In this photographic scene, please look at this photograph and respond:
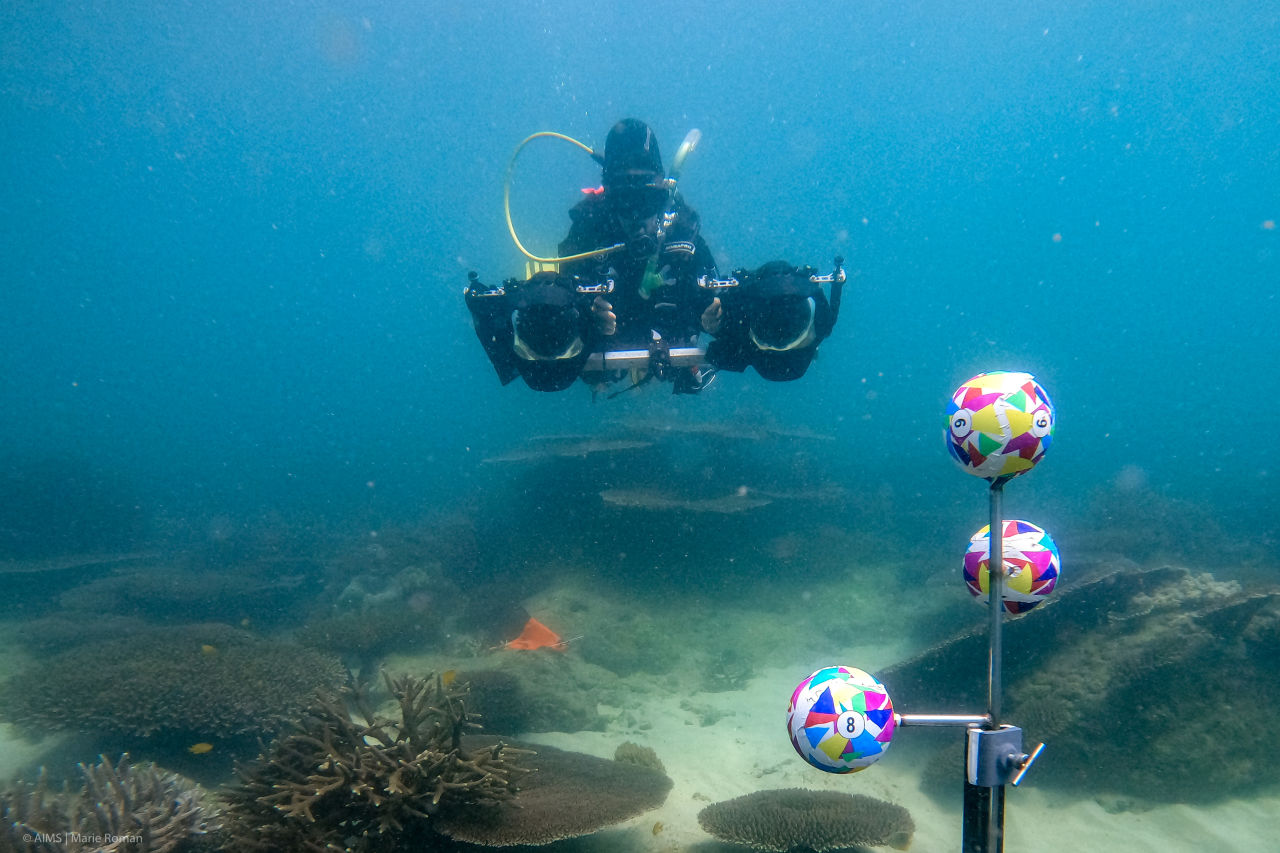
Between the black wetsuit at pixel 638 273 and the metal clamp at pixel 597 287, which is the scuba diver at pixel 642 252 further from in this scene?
the metal clamp at pixel 597 287

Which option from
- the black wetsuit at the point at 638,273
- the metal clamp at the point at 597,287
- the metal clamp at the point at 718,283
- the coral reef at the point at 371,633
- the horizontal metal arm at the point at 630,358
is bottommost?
the coral reef at the point at 371,633

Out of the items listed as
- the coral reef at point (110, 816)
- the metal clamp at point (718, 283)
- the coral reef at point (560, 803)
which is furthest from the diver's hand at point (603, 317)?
the coral reef at point (110, 816)

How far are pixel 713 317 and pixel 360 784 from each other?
13.3 ft

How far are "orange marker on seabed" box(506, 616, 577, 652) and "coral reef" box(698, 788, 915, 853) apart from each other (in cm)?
375

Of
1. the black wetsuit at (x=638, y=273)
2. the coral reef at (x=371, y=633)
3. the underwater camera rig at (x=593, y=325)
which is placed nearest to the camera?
the underwater camera rig at (x=593, y=325)

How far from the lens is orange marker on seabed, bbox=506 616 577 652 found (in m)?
7.26

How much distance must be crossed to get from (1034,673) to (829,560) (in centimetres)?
480

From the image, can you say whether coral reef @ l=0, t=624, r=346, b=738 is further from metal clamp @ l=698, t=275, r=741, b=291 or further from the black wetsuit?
metal clamp @ l=698, t=275, r=741, b=291

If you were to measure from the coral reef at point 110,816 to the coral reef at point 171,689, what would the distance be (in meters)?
1.08

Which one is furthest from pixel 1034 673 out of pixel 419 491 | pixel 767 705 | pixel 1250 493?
pixel 419 491

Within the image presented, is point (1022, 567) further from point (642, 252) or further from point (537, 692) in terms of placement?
point (537, 692)

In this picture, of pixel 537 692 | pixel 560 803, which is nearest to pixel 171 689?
pixel 537 692

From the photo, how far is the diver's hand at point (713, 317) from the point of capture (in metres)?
5.20

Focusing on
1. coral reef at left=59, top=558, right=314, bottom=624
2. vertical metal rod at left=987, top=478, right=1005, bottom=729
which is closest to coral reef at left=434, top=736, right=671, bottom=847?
vertical metal rod at left=987, top=478, right=1005, bottom=729
